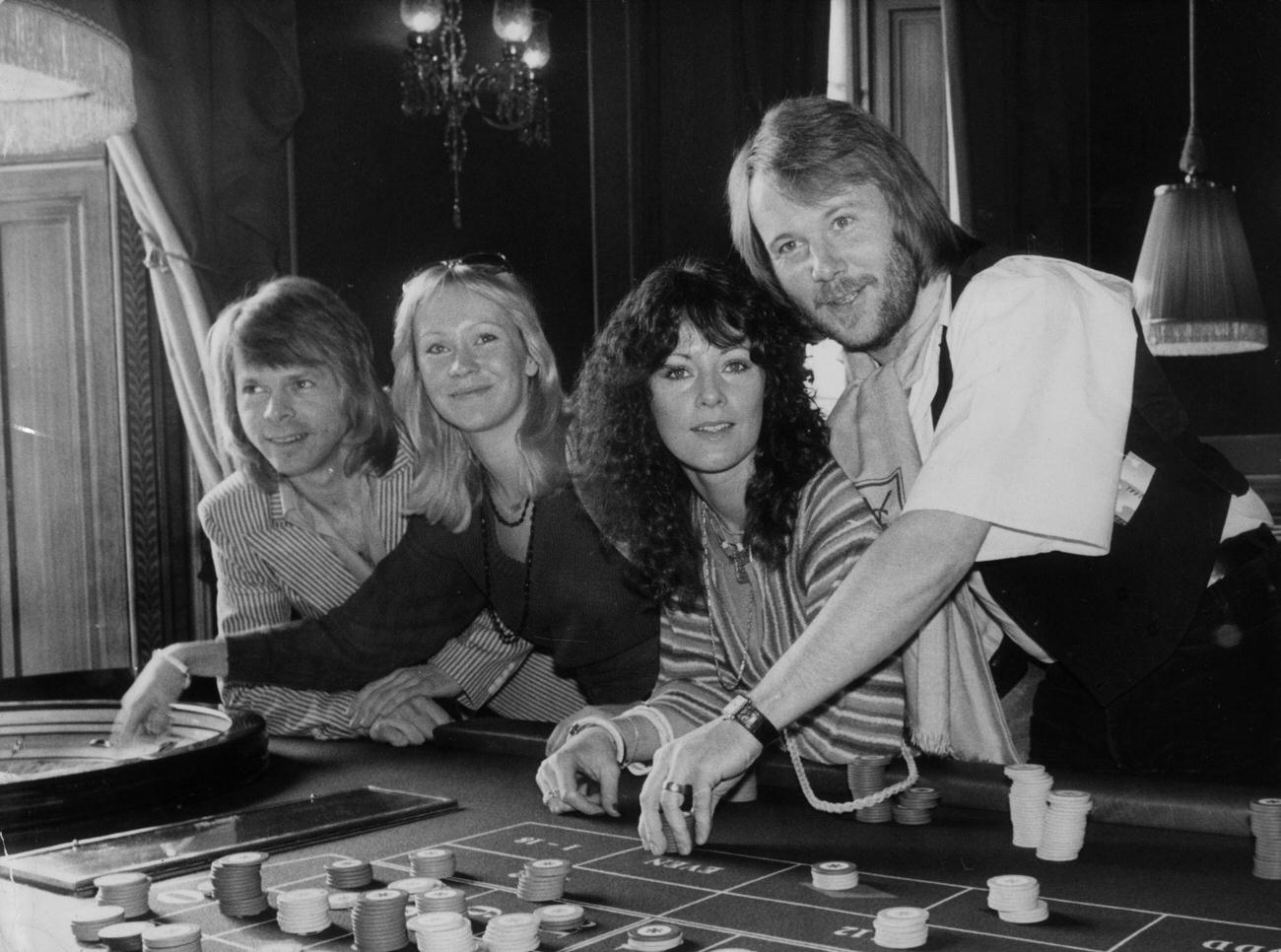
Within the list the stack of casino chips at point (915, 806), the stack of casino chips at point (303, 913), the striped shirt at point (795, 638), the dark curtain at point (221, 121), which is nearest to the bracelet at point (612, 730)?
the striped shirt at point (795, 638)

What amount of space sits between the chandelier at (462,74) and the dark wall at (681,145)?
8 centimetres

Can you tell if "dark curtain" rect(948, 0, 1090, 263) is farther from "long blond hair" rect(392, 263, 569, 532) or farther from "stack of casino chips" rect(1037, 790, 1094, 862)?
"stack of casino chips" rect(1037, 790, 1094, 862)

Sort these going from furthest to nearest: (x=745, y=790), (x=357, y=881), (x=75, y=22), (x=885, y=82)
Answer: (x=885, y=82) < (x=75, y=22) < (x=745, y=790) < (x=357, y=881)

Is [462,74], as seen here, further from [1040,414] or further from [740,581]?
[1040,414]

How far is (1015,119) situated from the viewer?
4.28 meters

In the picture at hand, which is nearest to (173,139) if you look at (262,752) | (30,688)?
(30,688)

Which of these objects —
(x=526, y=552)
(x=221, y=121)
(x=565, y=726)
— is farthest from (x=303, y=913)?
(x=221, y=121)

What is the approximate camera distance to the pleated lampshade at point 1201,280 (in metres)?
4.00

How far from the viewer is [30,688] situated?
3.15m

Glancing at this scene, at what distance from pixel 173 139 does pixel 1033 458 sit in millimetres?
3266

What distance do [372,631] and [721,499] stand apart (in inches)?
33.6

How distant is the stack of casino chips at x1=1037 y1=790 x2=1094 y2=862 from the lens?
1.59 metres

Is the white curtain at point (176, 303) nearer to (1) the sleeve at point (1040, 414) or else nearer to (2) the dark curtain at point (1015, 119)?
(2) the dark curtain at point (1015, 119)

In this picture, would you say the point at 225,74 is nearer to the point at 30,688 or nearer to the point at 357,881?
the point at 30,688
